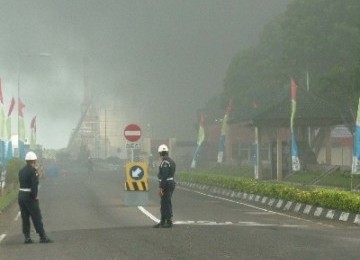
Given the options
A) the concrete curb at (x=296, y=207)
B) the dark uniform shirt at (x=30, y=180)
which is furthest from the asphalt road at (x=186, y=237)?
the dark uniform shirt at (x=30, y=180)

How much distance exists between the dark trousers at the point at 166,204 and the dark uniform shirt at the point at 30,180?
12.7 feet

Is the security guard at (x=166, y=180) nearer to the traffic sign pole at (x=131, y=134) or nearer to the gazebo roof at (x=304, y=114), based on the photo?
the traffic sign pole at (x=131, y=134)

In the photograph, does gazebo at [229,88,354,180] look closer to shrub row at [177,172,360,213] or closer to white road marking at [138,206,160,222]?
shrub row at [177,172,360,213]

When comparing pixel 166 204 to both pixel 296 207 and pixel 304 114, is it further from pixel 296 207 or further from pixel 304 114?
pixel 304 114

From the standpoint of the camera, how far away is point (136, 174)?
96.5 ft

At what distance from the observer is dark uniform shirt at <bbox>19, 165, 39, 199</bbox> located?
17.1m

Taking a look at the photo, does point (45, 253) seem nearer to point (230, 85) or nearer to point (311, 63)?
point (311, 63)

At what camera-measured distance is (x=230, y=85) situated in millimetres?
78500

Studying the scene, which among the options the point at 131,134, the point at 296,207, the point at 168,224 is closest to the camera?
the point at 168,224

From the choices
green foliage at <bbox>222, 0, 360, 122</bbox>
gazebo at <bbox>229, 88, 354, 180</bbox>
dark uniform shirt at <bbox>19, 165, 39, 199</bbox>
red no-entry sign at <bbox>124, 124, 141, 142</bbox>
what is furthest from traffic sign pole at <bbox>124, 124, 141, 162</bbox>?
green foliage at <bbox>222, 0, 360, 122</bbox>

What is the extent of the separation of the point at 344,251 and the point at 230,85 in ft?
212

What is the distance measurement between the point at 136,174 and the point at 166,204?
9.23m

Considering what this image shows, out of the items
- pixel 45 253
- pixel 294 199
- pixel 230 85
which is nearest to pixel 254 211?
pixel 294 199

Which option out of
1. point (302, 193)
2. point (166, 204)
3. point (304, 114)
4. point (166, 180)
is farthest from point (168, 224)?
point (304, 114)
